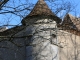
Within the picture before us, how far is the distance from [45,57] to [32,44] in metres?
1.40

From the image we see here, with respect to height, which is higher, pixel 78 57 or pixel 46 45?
pixel 46 45

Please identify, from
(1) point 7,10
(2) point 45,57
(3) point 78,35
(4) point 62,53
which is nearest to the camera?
(1) point 7,10

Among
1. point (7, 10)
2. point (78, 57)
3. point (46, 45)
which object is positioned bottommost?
point (78, 57)

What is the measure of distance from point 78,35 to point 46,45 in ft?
17.2

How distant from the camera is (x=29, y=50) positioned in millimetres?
20641

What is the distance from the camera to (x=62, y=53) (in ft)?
74.4

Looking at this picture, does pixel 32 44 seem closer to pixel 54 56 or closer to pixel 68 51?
pixel 54 56

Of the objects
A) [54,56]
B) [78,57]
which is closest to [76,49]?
[78,57]

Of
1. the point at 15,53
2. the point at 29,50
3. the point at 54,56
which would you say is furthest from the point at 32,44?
the point at 15,53

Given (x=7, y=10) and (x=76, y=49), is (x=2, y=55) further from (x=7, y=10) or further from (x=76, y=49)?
(x=7, y=10)

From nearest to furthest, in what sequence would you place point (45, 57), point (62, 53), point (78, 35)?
point (45, 57) < point (62, 53) < point (78, 35)

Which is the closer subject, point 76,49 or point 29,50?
point 29,50

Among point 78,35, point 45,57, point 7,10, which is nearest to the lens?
point 7,10

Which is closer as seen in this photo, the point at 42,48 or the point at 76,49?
the point at 42,48
